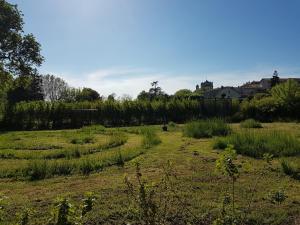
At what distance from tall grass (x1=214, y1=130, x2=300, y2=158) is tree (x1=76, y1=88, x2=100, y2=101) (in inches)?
1711

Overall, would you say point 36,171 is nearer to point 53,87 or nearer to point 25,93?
point 25,93

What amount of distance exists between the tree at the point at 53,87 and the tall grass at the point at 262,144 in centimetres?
6197

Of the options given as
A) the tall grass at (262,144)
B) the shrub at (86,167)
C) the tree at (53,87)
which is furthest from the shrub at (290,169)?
the tree at (53,87)

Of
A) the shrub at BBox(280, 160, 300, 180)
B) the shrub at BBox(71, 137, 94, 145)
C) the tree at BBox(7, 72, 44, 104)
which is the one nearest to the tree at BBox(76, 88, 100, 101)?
the tree at BBox(7, 72, 44, 104)

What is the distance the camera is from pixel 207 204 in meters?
7.19

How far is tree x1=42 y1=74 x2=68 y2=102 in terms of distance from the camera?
74.1m

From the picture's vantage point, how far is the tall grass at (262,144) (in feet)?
40.1

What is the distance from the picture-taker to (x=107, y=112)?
105ft

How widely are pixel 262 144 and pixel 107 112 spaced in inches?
797

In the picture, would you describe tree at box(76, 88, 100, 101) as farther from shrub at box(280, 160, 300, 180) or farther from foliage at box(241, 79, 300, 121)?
shrub at box(280, 160, 300, 180)

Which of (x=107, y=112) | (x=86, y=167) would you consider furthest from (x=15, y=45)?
(x=86, y=167)

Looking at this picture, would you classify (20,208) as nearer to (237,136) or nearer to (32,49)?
(237,136)

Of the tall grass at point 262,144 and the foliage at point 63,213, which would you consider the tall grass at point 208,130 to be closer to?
the tall grass at point 262,144

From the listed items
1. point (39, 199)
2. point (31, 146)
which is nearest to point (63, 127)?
point (31, 146)
